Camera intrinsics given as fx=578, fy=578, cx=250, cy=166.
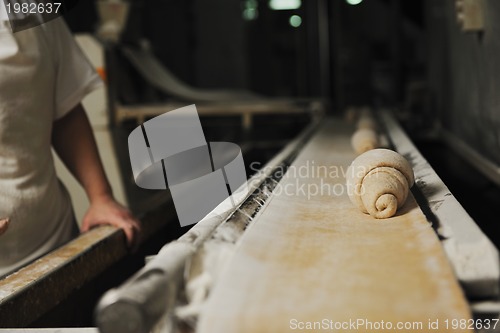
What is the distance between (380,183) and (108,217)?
2.93ft

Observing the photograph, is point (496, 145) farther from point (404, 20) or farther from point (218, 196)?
point (404, 20)

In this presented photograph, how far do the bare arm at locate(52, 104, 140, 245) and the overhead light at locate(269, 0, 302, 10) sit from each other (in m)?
4.89

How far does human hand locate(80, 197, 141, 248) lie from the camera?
1.64 metres

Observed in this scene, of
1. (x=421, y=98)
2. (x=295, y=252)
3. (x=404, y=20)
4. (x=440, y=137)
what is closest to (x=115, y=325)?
(x=295, y=252)

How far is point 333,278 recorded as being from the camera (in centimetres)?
72

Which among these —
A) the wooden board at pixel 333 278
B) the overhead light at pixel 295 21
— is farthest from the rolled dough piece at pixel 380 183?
the overhead light at pixel 295 21

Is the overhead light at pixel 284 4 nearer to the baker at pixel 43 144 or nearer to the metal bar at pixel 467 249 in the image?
the baker at pixel 43 144

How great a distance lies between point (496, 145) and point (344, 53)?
310 centimetres

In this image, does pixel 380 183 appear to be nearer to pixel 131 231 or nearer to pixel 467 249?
pixel 467 249

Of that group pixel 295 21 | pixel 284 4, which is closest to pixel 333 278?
pixel 284 4

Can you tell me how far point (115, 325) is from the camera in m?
0.64

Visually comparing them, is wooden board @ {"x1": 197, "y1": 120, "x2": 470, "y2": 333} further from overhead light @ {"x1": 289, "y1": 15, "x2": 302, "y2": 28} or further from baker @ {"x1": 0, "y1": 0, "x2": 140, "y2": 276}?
overhead light @ {"x1": 289, "y1": 15, "x2": 302, "y2": 28}

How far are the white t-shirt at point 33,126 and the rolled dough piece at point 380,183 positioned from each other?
32.2 inches

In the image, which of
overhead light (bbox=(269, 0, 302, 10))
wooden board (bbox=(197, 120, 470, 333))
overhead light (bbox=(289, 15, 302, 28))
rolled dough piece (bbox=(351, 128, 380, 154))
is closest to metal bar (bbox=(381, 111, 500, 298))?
wooden board (bbox=(197, 120, 470, 333))
